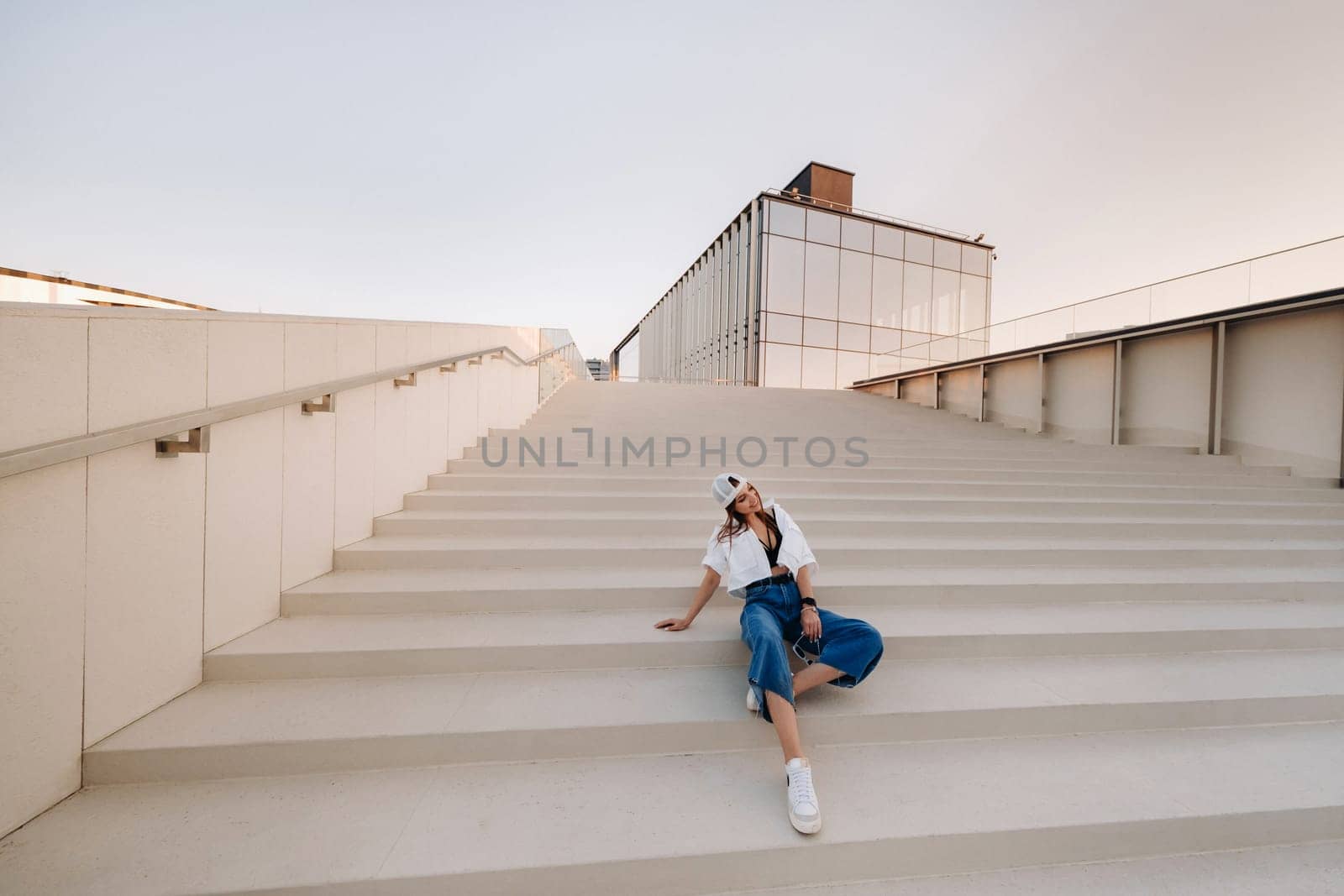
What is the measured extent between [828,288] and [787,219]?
10.3 ft

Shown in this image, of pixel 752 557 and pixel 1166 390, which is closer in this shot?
pixel 752 557

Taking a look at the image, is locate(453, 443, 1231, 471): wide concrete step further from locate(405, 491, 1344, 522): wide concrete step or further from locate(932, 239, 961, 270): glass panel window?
locate(932, 239, 961, 270): glass panel window

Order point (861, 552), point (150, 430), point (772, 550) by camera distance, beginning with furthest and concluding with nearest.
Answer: point (861, 552) < point (772, 550) < point (150, 430)

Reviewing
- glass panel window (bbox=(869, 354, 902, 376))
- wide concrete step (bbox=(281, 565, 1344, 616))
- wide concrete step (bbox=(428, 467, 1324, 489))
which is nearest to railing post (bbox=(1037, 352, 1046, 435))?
wide concrete step (bbox=(428, 467, 1324, 489))

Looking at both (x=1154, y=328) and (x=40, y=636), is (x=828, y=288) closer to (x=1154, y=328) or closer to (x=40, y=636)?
(x=1154, y=328)

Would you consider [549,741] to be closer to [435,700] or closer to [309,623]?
[435,700]

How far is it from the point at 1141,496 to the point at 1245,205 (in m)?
14.2

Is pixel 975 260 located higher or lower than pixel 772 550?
higher

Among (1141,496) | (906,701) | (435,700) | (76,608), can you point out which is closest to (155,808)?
(76,608)

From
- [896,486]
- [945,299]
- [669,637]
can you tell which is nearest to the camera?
[669,637]

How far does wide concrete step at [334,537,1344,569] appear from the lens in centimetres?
344

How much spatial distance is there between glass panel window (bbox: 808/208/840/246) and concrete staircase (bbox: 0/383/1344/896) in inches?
750

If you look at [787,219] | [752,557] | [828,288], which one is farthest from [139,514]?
[828,288]

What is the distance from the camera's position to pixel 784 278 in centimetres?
2042
